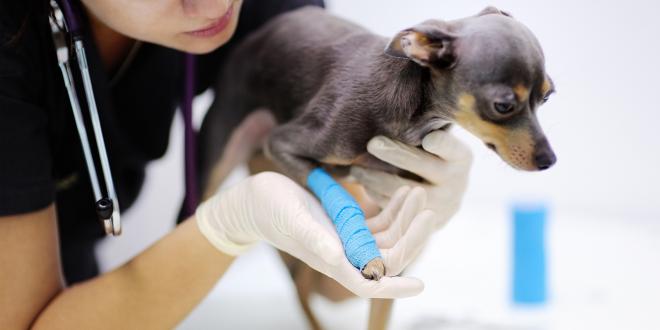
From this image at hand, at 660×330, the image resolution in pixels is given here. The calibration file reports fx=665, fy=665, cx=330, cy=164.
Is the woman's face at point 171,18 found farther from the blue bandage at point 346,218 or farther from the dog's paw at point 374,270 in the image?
the dog's paw at point 374,270

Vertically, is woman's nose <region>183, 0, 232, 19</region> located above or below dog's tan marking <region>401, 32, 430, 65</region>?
below

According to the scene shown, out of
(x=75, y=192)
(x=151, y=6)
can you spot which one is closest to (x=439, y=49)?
(x=151, y=6)

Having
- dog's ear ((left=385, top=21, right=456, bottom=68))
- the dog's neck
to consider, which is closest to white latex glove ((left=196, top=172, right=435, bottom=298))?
the dog's neck

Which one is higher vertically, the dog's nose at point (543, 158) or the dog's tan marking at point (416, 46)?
the dog's tan marking at point (416, 46)

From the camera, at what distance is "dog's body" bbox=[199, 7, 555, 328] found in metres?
0.95

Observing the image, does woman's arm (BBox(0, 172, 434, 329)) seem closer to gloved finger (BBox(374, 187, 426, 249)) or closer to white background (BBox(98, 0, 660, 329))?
gloved finger (BBox(374, 187, 426, 249))

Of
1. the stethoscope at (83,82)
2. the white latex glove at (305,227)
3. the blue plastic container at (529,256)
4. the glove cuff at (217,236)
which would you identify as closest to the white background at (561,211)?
the blue plastic container at (529,256)

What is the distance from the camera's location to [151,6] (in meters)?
1.18

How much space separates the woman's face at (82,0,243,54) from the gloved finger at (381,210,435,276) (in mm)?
532

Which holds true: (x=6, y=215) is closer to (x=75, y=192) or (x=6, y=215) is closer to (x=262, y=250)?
(x=75, y=192)

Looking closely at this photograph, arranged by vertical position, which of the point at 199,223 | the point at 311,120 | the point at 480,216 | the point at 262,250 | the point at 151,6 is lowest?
the point at 262,250

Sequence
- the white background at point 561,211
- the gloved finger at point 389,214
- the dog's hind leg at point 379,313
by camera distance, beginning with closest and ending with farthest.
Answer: the gloved finger at point 389,214, the dog's hind leg at point 379,313, the white background at point 561,211

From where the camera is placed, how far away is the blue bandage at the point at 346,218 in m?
0.97

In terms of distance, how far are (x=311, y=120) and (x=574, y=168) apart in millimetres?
911
